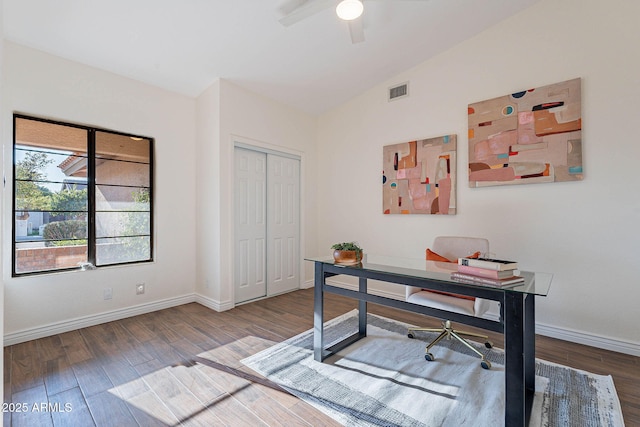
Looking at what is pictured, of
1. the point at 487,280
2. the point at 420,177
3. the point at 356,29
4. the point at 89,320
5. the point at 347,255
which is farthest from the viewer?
the point at 420,177

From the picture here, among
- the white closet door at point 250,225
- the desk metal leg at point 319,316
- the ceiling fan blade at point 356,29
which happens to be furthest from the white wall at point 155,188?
the ceiling fan blade at point 356,29

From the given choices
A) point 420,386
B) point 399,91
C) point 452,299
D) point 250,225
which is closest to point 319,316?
point 420,386

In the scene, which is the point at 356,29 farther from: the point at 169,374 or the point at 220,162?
the point at 169,374

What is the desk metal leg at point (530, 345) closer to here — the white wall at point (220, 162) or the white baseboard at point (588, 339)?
the white baseboard at point (588, 339)

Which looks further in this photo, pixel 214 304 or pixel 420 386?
pixel 214 304

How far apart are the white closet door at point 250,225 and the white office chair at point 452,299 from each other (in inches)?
82.2

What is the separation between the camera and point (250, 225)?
4016mm

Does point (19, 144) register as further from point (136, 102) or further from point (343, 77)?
point (343, 77)

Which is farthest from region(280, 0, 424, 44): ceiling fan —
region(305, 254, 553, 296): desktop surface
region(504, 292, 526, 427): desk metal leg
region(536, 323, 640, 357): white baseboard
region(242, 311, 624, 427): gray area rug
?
region(536, 323, 640, 357): white baseboard

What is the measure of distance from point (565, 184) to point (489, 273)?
1.81 metres

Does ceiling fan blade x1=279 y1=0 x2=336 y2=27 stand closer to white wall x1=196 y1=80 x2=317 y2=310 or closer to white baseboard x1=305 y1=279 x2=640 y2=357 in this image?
white wall x1=196 y1=80 x2=317 y2=310

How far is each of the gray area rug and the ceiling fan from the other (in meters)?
2.71

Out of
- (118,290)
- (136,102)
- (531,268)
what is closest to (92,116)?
(136,102)

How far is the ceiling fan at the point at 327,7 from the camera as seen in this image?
2264 mm
